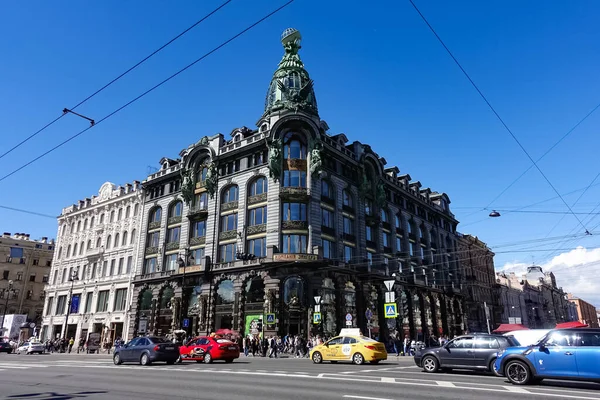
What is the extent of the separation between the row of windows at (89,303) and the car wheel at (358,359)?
131ft

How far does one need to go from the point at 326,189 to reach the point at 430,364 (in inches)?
1144

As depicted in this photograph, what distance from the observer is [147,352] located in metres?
20.3

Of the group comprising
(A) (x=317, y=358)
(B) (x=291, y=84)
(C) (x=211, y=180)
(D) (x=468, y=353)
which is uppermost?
(B) (x=291, y=84)

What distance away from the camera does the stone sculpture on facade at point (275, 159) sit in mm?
41156

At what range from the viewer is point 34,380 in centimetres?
1340

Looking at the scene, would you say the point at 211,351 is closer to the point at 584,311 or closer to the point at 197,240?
the point at 197,240

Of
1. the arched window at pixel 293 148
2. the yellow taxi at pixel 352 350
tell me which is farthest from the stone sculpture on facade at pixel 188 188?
the yellow taxi at pixel 352 350

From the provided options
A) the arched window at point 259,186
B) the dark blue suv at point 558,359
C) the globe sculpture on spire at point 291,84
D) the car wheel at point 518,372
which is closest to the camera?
the dark blue suv at point 558,359

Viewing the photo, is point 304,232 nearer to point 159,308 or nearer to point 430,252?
point 159,308

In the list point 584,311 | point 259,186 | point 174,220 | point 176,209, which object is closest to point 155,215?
point 176,209

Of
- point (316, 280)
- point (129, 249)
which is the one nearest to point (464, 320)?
point (316, 280)

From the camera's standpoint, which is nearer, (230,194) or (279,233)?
(279,233)

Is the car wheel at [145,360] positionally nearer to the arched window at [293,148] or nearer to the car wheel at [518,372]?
the car wheel at [518,372]

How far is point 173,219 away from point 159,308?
432 inches
